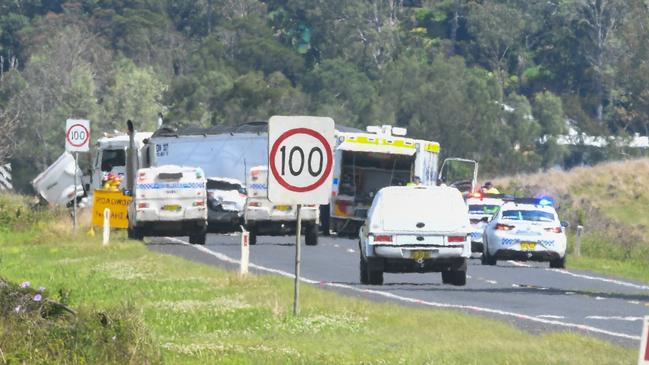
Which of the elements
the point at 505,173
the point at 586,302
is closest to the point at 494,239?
the point at 586,302

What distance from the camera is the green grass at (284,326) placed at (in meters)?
16.7

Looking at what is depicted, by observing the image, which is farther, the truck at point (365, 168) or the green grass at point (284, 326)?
the truck at point (365, 168)

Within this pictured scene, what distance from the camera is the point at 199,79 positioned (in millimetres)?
123875

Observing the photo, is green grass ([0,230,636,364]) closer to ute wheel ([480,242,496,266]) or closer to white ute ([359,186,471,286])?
white ute ([359,186,471,286])

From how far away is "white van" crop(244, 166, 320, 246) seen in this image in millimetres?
44938

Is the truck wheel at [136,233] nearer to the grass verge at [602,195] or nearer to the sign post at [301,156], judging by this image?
→ the grass verge at [602,195]

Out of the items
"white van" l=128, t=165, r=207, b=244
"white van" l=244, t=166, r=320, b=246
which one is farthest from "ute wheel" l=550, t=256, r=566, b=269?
"white van" l=128, t=165, r=207, b=244

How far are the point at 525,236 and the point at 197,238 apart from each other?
905cm

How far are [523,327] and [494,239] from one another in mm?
17265

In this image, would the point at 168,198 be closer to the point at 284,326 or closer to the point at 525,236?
the point at 525,236

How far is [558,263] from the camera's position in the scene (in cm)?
3991

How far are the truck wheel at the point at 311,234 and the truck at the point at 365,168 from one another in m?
4.63

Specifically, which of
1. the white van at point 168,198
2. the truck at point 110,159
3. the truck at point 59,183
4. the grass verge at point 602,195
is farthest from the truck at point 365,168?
the truck at point 59,183

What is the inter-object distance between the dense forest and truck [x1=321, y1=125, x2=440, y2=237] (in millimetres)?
54179
